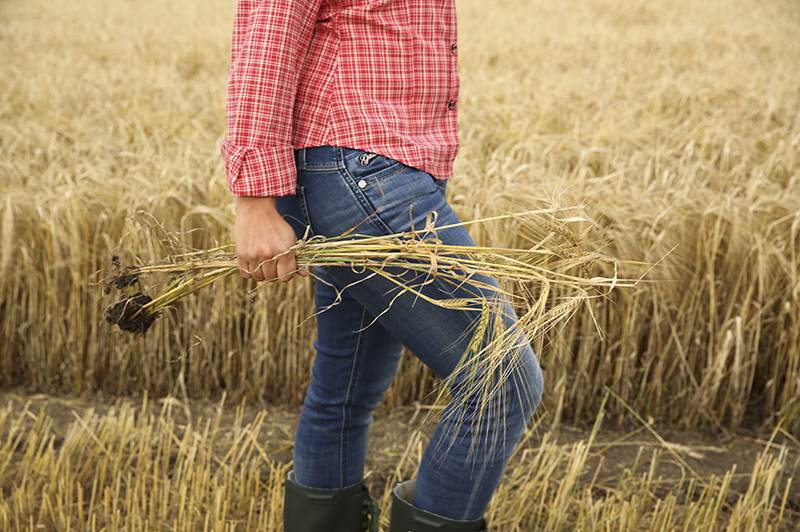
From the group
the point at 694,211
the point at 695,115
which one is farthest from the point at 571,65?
the point at 694,211

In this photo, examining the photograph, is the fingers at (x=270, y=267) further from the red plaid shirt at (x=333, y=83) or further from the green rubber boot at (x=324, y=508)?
the green rubber boot at (x=324, y=508)

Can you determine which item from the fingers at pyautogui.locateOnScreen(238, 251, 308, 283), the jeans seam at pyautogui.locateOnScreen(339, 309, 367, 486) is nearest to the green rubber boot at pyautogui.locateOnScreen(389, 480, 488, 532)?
the jeans seam at pyautogui.locateOnScreen(339, 309, 367, 486)

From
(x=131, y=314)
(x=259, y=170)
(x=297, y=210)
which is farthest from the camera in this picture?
(x=131, y=314)

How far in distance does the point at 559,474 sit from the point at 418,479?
713 mm

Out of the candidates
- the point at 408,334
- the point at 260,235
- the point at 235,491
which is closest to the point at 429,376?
the point at 235,491

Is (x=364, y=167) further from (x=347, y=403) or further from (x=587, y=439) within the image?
(x=587, y=439)

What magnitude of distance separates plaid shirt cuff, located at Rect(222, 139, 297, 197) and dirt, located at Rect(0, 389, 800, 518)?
938 millimetres

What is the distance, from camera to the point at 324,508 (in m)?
1.07

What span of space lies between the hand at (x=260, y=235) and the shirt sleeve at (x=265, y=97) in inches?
1.1

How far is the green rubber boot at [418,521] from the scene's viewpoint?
3.15 feet

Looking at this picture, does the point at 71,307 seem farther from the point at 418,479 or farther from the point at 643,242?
the point at 643,242

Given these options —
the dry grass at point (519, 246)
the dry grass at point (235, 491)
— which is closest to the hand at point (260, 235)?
the dry grass at point (519, 246)

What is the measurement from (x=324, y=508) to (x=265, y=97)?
689mm

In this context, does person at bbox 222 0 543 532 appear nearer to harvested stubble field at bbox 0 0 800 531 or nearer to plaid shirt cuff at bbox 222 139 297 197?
plaid shirt cuff at bbox 222 139 297 197
